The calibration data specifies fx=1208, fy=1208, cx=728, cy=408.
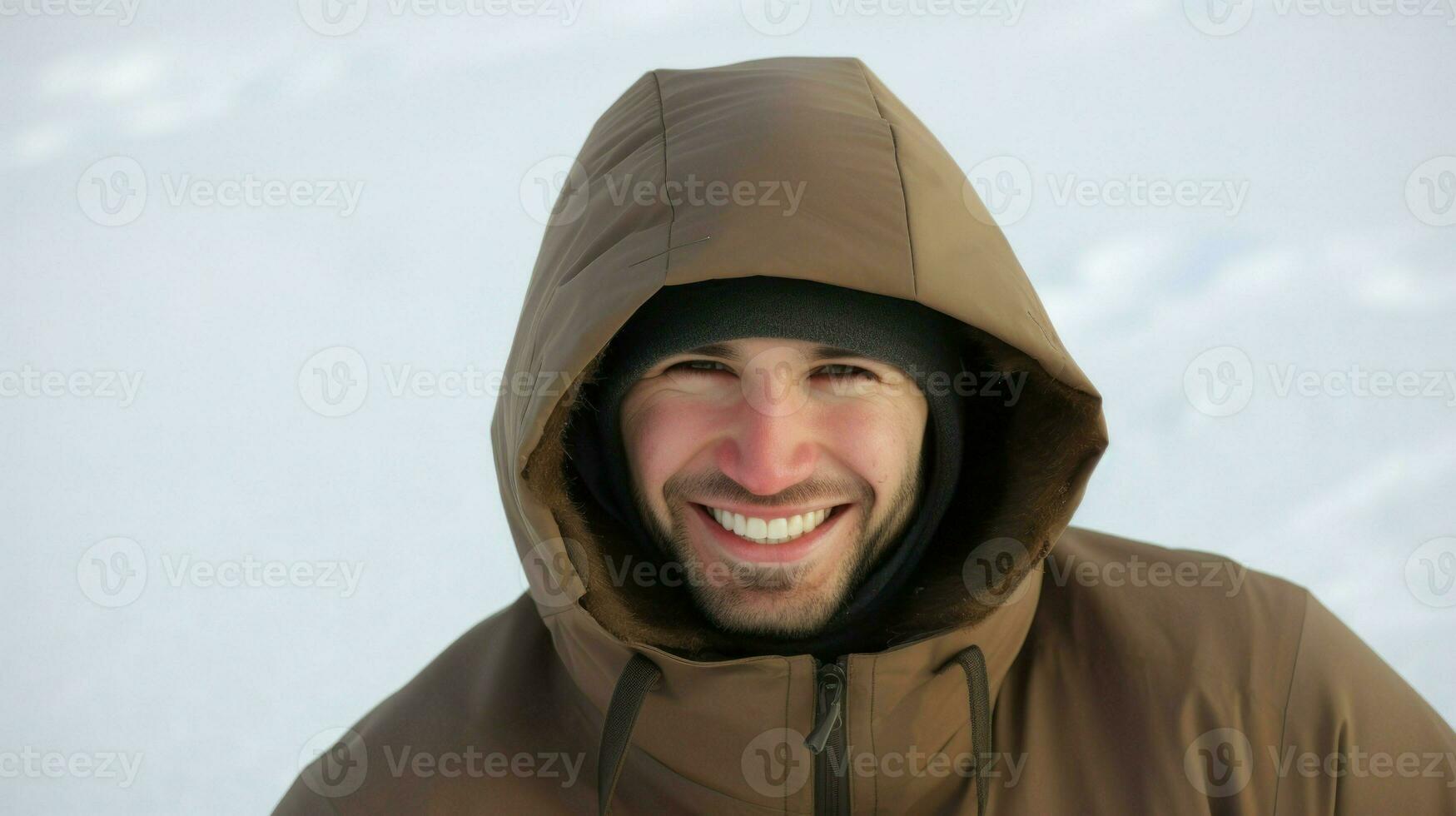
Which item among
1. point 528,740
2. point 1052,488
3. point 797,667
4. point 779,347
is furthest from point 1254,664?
point 528,740

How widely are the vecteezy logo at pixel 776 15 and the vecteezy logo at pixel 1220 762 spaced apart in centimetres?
238

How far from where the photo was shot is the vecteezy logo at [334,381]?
345 centimetres

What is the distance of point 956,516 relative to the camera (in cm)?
196

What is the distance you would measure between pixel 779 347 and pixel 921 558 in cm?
46

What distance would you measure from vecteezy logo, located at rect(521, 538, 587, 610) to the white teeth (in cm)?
25

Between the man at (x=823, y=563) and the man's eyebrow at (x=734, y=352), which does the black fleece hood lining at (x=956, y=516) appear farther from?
the man's eyebrow at (x=734, y=352)

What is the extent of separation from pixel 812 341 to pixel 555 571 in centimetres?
48

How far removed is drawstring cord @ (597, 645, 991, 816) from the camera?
1689 mm

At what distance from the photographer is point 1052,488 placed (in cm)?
176

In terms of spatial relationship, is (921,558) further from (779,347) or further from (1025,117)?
(1025,117)
